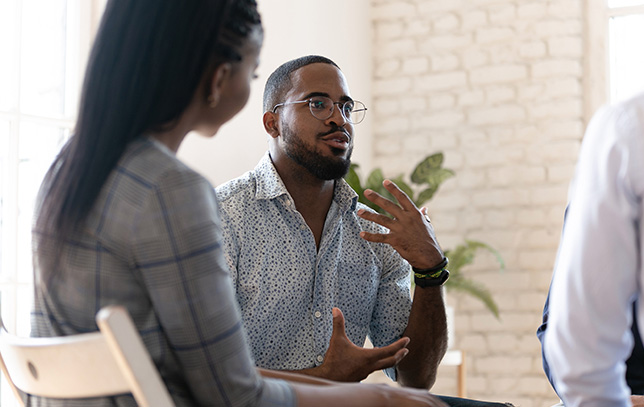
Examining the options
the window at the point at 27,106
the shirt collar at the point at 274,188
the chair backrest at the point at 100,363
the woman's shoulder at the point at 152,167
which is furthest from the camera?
the window at the point at 27,106

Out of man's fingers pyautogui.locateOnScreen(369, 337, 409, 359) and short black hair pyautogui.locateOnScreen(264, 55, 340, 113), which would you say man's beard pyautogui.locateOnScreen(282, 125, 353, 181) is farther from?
man's fingers pyautogui.locateOnScreen(369, 337, 409, 359)

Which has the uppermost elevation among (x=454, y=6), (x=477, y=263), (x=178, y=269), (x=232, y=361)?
(x=454, y=6)

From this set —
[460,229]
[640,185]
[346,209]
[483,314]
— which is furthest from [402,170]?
[640,185]

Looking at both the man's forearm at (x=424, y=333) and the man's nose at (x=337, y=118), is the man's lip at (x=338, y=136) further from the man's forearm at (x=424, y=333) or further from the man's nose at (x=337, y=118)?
the man's forearm at (x=424, y=333)

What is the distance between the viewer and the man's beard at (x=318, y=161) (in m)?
2.01

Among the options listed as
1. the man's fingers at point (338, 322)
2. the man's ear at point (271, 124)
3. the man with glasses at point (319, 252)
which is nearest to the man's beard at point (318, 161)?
the man with glasses at point (319, 252)

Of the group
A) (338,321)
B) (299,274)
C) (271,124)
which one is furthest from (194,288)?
(271,124)

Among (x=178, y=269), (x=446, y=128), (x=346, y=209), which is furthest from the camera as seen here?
(x=446, y=128)

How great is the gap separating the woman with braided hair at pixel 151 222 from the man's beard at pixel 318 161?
105 cm

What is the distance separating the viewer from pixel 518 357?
3.98m

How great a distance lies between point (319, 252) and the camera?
6.43 feet

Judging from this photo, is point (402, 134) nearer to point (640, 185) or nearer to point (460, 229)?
point (460, 229)

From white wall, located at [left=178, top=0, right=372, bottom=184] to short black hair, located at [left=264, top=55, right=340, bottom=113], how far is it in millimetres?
760

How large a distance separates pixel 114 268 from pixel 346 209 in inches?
48.8
